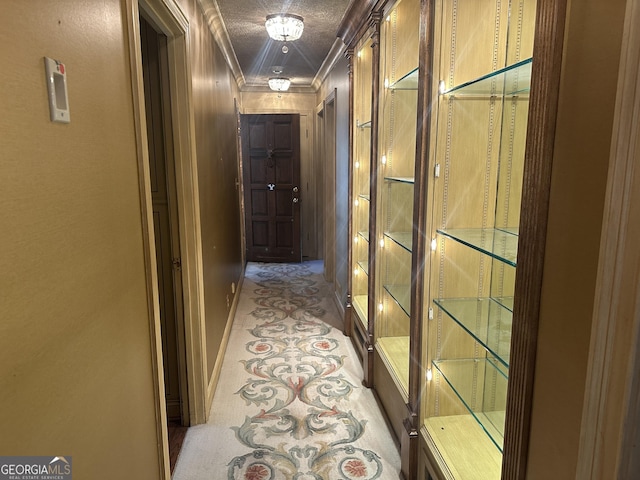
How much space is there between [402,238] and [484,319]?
2.82 feet

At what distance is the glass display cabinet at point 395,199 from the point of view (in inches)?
92.3

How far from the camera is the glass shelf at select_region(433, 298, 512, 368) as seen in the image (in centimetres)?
149

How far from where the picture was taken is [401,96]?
96.1 inches

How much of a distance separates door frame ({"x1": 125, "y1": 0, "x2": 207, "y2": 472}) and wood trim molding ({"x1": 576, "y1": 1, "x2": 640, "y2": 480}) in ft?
4.17

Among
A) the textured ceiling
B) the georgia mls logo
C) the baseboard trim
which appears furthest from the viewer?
the textured ceiling

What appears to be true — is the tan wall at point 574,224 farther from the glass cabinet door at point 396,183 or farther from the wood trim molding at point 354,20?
the wood trim molding at point 354,20

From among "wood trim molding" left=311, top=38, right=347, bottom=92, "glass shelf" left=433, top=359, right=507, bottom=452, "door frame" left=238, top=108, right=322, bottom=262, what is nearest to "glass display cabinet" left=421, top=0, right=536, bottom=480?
"glass shelf" left=433, top=359, right=507, bottom=452

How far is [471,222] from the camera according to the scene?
1740 millimetres

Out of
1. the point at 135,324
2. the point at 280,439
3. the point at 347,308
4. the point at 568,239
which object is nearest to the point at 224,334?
the point at 347,308

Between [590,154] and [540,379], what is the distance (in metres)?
0.50

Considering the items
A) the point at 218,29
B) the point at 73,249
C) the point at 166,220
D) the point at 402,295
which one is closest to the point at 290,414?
the point at 402,295

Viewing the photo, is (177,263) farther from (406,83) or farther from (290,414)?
(406,83)

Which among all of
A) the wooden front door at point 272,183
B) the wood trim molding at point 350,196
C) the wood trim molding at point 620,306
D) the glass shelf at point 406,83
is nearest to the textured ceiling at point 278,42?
the wood trim molding at point 350,196

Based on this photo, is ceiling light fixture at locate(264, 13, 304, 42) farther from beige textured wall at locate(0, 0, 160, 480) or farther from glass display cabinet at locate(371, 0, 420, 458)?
beige textured wall at locate(0, 0, 160, 480)
